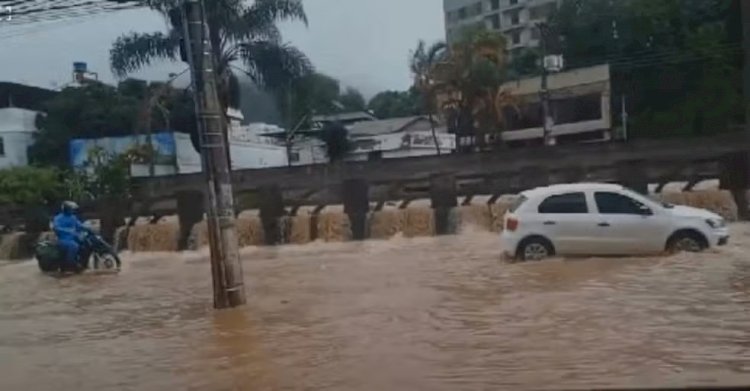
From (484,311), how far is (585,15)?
3617 cm

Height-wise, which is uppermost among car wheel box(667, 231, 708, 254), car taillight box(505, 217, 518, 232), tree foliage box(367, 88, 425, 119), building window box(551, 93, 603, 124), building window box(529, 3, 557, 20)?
building window box(529, 3, 557, 20)

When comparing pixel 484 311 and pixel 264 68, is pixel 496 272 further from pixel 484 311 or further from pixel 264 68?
pixel 264 68

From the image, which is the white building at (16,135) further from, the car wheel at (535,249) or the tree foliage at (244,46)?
the car wheel at (535,249)

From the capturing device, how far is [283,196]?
89.8 ft

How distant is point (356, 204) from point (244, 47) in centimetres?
A: 1046

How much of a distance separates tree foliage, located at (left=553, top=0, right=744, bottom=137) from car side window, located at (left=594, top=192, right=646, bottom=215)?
21.4 meters

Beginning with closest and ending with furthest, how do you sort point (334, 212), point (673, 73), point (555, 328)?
point (555, 328)
point (334, 212)
point (673, 73)

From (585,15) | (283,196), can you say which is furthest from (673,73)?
(283,196)

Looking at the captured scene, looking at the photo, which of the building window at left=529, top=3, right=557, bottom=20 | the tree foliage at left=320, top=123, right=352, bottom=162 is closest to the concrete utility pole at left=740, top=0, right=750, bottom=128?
the tree foliage at left=320, top=123, right=352, bottom=162

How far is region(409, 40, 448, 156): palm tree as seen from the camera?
1690 inches

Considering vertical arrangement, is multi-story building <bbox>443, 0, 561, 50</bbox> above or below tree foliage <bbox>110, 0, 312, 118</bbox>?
above

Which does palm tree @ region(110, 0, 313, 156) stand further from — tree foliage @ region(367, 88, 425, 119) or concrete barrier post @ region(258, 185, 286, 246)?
tree foliage @ region(367, 88, 425, 119)

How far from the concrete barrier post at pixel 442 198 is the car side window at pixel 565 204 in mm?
8579

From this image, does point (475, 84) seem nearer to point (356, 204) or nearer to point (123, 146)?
point (123, 146)
